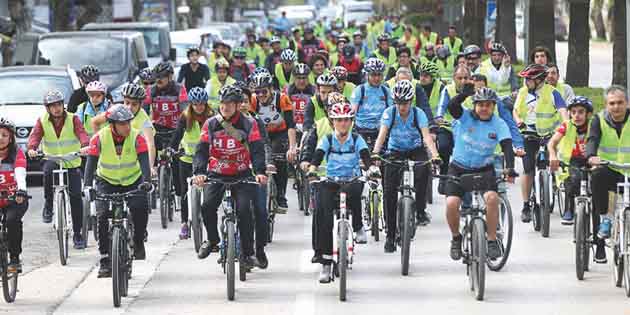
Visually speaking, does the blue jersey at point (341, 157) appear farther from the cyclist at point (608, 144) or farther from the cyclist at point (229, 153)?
the cyclist at point (608, 144)

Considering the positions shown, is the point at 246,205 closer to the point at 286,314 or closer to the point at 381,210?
the point at 286,314

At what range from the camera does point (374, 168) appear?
13.6 meters

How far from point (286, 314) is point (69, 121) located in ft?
15.2

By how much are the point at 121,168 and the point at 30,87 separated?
10.6m

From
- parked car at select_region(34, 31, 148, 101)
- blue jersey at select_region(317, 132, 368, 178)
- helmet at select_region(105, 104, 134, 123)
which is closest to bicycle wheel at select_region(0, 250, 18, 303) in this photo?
helmet at select_region(105, 104, 134, 123)

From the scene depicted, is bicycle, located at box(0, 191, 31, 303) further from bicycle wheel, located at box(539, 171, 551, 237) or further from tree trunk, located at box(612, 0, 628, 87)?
tree trunk, located at box(612, 0, 628, 87)

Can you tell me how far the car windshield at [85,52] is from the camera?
27.6m

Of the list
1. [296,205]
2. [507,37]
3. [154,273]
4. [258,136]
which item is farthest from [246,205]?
[507,37]

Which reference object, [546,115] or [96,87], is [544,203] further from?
[96,87]

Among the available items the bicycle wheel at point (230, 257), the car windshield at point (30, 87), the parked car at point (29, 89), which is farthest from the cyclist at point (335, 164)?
the car windshield at point (30, 87)

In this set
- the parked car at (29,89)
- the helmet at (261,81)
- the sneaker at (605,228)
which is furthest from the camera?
the parked car at (29,89)

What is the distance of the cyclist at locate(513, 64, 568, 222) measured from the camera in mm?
17000

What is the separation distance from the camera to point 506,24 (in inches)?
A: 1743

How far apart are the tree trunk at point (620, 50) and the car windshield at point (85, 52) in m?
9.16
